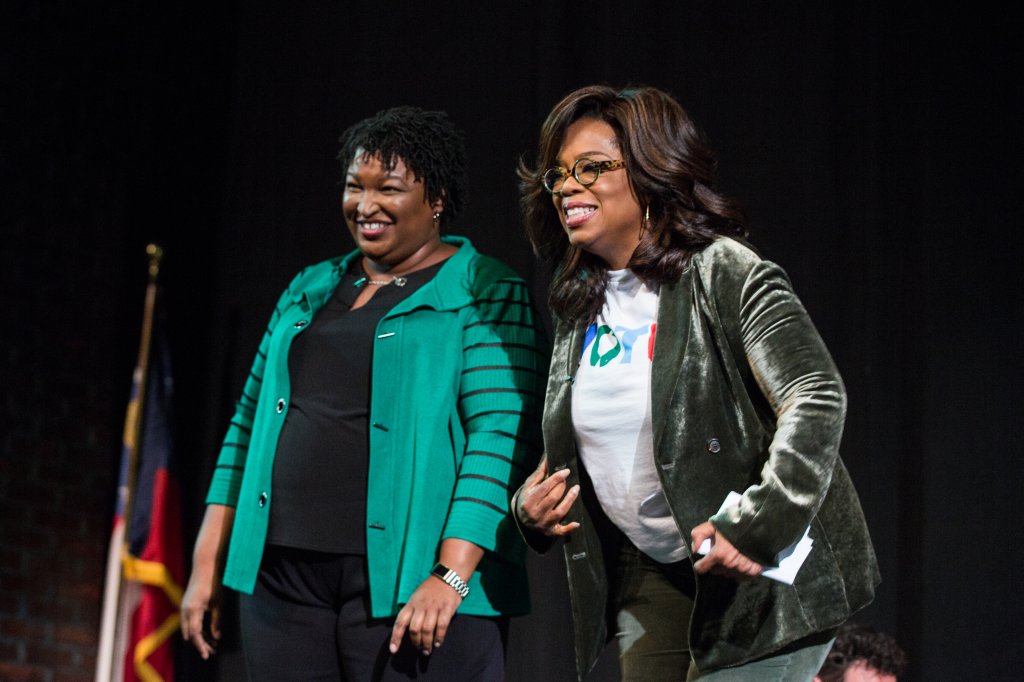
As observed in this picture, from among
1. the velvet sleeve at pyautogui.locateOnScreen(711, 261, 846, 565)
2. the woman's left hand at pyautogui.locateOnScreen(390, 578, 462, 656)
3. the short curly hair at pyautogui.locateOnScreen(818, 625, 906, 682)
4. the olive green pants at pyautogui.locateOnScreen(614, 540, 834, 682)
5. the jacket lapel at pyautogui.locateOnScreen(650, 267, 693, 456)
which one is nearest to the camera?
the velvet sleeve at pyautogui.locateOnScreen(711, 261, 846, 565)

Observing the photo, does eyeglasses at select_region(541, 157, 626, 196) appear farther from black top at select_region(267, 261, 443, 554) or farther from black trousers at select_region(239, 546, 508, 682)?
black trousers at select_region(239, 546, 508, 682)

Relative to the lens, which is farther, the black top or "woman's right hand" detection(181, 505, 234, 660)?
"woman's right hand" detection(181, 505, 234, 660)

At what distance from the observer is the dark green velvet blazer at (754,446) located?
1.62 meters

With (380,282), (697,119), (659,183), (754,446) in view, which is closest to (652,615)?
(754,446)

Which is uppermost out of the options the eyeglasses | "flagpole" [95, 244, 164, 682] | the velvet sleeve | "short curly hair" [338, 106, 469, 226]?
"short curly hair" [338, 106, 469, 226]

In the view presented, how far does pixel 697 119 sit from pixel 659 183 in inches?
59.3

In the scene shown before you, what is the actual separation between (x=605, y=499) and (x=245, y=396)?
1054mm

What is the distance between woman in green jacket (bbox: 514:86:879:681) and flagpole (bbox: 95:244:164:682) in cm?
219

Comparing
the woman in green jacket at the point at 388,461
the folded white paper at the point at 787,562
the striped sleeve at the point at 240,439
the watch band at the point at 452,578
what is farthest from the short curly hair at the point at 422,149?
the folded white paper at the point at 787,562

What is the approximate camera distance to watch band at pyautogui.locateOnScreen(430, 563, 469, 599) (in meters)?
2.18

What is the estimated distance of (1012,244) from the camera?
309 centimetres

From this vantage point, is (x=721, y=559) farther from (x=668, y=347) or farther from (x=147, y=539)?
(x=147, y=539)

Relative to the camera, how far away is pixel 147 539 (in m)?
3.91

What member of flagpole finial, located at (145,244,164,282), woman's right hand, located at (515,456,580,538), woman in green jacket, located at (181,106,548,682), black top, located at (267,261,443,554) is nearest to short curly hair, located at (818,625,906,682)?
woman in green jacket, located at (181,106,548,682)
